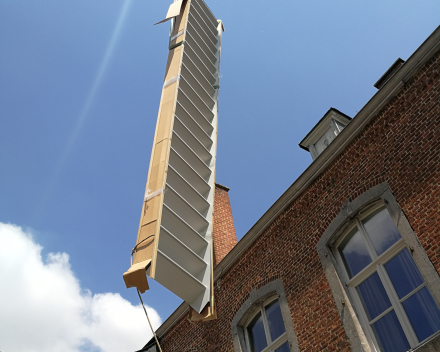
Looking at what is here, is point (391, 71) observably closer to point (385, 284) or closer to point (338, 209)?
point (338, 209)

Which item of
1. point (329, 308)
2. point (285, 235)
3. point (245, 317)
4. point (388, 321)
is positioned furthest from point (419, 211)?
point (245, 317)

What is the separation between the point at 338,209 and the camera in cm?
800

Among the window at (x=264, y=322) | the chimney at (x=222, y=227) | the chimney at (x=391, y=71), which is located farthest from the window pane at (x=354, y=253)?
the chimney at (x=222, y=227)

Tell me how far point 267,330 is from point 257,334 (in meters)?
0.42

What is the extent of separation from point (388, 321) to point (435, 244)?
1.41 meters

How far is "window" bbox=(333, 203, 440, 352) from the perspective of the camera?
605cm

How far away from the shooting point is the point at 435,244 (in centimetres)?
607

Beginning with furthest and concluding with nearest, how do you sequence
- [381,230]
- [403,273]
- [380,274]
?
[381,230] < [380,274] < [403,273]

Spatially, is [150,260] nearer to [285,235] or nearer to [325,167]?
[285,235]

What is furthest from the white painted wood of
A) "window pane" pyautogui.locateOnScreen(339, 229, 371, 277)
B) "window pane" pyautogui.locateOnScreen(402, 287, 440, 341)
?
"window pane" pyautogui.locateOnScreen(402, 287, 440, 341)

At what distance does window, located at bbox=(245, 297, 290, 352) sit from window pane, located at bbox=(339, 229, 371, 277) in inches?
73.9

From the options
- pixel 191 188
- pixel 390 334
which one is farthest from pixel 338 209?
pixel 191 188

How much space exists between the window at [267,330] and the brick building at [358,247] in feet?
0.08

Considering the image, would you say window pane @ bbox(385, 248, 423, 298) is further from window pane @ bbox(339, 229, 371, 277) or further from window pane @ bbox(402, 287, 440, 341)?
window pane @ bbox(339, 229, 371, 277)
